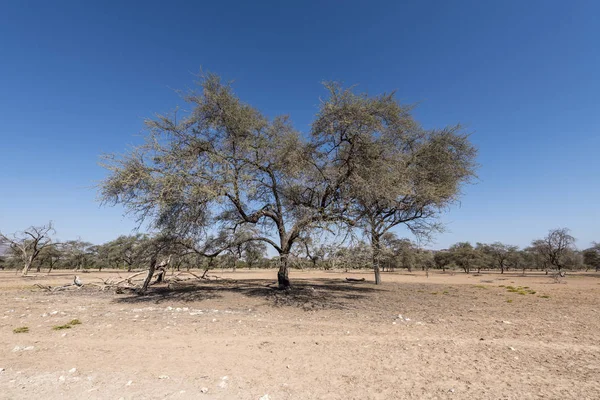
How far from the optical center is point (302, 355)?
5594mm

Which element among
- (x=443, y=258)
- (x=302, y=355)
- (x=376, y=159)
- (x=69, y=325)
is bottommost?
(x=69, y=325)

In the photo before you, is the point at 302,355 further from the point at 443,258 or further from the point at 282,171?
the point at 443,258

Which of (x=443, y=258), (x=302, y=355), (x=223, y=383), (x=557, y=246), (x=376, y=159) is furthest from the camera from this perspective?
(x=443, y=258)

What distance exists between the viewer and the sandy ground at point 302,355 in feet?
13.5

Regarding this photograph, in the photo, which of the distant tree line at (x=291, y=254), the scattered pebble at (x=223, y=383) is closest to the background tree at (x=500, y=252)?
the distant tree line at (x=291, y=254)

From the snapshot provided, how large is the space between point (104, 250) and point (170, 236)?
6413cm

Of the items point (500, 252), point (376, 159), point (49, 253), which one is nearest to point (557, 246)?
point (500, 252)

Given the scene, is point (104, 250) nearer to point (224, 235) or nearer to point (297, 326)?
point (224, 235)

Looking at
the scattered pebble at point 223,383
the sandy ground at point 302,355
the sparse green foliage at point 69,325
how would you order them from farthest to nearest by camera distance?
the sparse green foliage at point 69,325
the scattered pebble at point 223,383
the sandy ground at point 302,355

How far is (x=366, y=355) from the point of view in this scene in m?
A: 5.53

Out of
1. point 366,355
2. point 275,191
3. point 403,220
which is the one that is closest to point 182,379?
point 366,355

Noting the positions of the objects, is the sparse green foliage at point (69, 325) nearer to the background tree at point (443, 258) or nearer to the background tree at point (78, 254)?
the background tree at point (78, 254)

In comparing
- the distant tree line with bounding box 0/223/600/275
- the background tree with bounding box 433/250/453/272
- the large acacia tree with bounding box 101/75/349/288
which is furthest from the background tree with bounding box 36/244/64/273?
the background tree with bounding box 433/250/453/272

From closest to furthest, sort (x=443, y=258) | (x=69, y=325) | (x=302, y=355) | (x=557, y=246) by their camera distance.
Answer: (x=302, y=355), (x=69, y=325), (x=557, y=246), (x=443, y=258)
